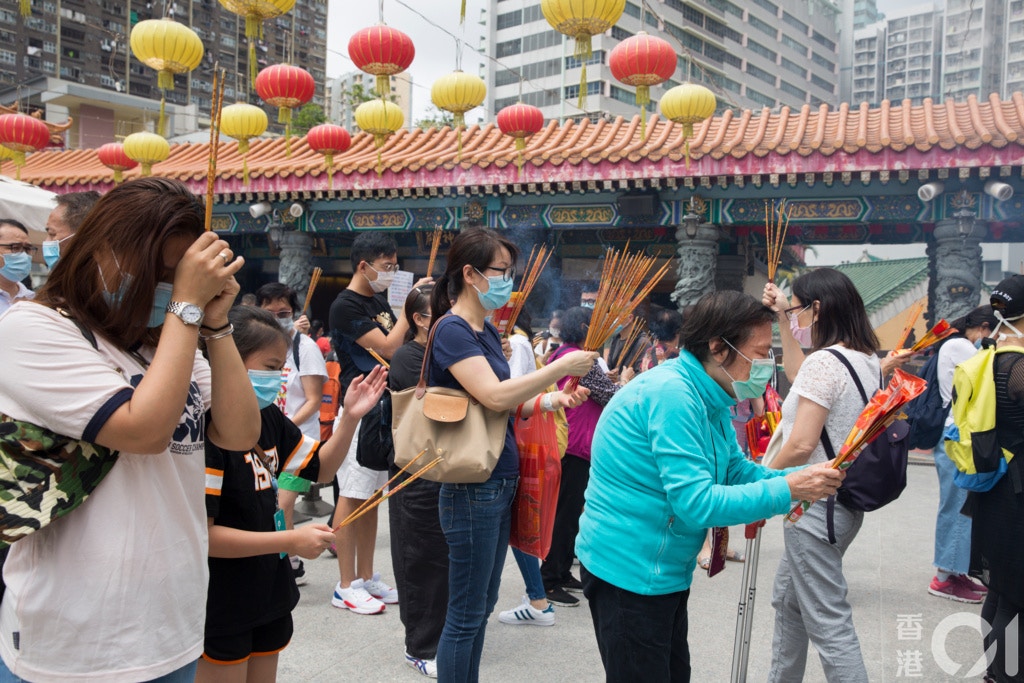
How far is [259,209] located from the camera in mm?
10016

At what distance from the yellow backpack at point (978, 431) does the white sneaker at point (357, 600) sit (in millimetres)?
2432

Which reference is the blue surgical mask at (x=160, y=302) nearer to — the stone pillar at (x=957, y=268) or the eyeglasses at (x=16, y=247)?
the eyeglasses at (x=16, y=247)

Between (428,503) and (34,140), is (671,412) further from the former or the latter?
(34,140)

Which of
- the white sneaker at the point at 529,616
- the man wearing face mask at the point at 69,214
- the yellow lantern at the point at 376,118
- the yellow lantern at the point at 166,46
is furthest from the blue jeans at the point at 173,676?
the yellow lantern at the point at 376,118

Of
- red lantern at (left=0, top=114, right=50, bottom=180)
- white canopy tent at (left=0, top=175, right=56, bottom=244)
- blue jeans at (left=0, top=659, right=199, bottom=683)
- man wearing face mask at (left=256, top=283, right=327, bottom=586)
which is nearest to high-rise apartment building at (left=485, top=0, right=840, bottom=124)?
red lantern at (left=0, top=114, right=50, bottom=180)

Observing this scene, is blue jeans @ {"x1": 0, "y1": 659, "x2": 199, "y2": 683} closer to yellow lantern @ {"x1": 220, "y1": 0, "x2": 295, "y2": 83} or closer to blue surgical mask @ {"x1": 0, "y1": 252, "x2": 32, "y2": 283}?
blue surgical mask @ {"x1": 0, "y1": 252, "x2": 32, "y2": 283}

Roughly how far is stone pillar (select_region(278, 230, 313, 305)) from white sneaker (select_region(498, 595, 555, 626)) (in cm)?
750

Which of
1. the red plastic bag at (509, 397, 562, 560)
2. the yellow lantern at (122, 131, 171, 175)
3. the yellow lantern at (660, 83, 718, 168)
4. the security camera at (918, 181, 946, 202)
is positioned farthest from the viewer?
the yellow lantern at (122, 131, 171, 175)

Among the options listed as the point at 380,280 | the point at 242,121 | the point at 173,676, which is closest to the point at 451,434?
the point at 173,676

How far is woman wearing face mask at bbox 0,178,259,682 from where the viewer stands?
4.00 ft

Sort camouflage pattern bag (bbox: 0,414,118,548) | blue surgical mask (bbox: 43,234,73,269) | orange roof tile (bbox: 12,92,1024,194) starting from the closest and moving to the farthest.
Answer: camouflage pattern bag (bbox: 0,414,118,548)
blue surgical mask (bbox: 43,234,73,269)
orange roof tile (bbox: 12,92,1024,194)

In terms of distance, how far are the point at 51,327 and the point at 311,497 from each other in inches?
167

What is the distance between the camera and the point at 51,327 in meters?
1.24

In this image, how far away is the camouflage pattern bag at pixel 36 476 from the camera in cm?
120
